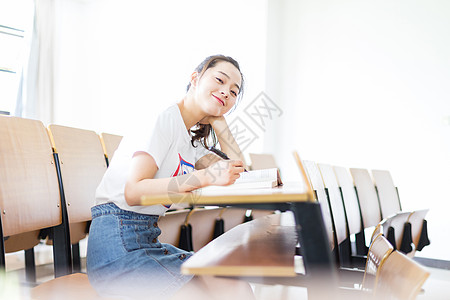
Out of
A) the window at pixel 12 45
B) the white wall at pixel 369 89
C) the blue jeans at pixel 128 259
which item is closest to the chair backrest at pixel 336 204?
the blue jeans at pixel 128 259

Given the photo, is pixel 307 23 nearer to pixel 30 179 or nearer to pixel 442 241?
pixel 442 241

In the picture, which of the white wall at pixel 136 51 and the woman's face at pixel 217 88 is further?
the white wall at pixel 136 51

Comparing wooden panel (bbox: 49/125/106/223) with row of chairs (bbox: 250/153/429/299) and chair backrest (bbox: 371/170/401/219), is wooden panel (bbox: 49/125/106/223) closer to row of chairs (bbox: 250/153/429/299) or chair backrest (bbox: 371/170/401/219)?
row of chairs (bbox: 250/153/429/299)

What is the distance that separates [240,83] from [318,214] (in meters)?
0.71

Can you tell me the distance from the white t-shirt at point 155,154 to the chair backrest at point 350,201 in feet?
4.13

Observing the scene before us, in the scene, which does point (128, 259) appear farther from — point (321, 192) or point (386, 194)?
point (386, 194)

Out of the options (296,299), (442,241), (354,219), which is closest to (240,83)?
(354,219)

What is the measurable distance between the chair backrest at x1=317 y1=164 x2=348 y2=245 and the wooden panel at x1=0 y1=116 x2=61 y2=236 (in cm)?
114

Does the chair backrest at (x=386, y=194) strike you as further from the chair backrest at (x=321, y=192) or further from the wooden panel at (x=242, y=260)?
the wooden panel at (x=242, y=260)

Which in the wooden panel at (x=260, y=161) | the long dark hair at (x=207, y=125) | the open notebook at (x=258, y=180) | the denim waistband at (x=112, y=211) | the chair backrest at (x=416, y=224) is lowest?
the chair backrest at (x=416, y=224)

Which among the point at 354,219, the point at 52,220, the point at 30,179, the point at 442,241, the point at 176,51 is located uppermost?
the point at 176,51

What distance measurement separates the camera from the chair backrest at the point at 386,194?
121 inches

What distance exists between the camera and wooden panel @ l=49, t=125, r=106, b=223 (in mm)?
1508

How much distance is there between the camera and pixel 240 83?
52.7 inches
